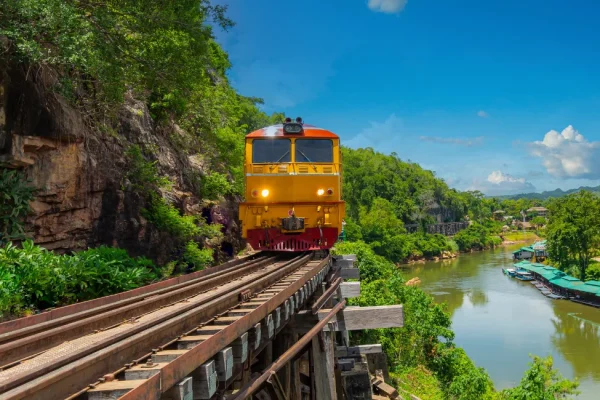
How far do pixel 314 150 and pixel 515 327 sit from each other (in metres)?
24.8

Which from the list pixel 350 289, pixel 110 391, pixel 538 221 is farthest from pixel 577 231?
pixel 538 221

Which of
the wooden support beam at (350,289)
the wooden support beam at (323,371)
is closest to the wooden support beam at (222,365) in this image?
the wooden support beam at (323,371)

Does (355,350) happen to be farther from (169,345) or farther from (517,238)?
(517,238)

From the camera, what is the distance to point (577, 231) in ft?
142

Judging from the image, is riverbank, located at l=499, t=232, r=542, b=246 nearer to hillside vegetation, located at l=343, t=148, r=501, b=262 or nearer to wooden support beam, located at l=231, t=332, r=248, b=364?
hillside vegetation, located at l=343, t=148, r=501, b=262

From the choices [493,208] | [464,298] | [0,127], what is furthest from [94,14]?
[493,208]

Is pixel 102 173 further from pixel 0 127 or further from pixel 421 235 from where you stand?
pixel 421 235

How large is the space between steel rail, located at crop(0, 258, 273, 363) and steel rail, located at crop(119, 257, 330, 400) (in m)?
1.26

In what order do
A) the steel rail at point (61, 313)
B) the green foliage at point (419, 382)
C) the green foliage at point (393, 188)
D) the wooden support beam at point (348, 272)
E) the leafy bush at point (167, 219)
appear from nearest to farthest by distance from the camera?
the steel rail at point (61, 313) → the wooden support beam at point (348, 272) → the leafy bush at point (167, 219) → the green foliage at point (419, 382) → the green foliage at point (393, 188)

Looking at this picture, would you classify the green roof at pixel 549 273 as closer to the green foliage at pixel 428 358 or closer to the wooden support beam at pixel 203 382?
the green foliage at pixel 428 358

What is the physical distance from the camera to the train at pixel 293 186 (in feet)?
35.2

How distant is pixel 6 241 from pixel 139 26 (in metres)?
6.04

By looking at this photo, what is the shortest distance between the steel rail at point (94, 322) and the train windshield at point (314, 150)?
5.40 metres

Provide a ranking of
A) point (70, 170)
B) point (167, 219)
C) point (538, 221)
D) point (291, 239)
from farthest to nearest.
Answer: point (538, 221) → point (167, 219) → point (291, 239) → point (70, 170)
